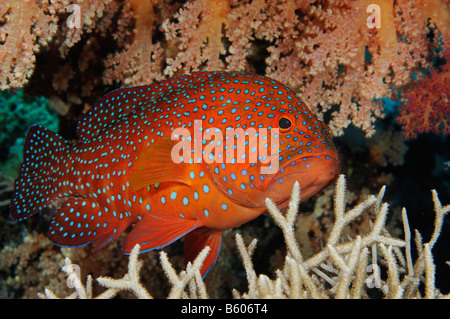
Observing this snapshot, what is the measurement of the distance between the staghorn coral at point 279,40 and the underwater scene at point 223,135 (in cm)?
2

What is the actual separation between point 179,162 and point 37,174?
1.84 metres

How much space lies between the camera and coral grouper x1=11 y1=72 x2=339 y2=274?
8.04 feet

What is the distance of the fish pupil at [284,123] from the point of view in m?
2.47

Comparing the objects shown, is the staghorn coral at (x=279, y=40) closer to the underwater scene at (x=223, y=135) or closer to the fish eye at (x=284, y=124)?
the underwater scene at (x=223, y=135)

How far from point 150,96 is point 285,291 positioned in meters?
2.26

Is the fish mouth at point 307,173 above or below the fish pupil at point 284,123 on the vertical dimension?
below

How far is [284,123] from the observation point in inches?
97.6

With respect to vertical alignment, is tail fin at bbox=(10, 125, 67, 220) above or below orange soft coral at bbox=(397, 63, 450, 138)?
below

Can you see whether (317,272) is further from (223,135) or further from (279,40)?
(279,40)

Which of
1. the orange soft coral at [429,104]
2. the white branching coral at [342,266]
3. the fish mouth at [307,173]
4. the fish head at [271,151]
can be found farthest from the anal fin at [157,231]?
the orange soft coral at [429,104]

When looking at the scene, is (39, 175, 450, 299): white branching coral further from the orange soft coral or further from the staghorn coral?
the orange soft coral

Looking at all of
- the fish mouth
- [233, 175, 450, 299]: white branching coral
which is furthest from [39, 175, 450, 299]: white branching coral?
the fish mouth

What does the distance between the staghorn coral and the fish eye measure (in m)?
0.88

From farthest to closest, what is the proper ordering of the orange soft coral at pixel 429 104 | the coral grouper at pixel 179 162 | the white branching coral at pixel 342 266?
the orange soft coral at pixel 429 104
the coral grouper at pixel 179 162
the white branching coral at pixel 342 266
